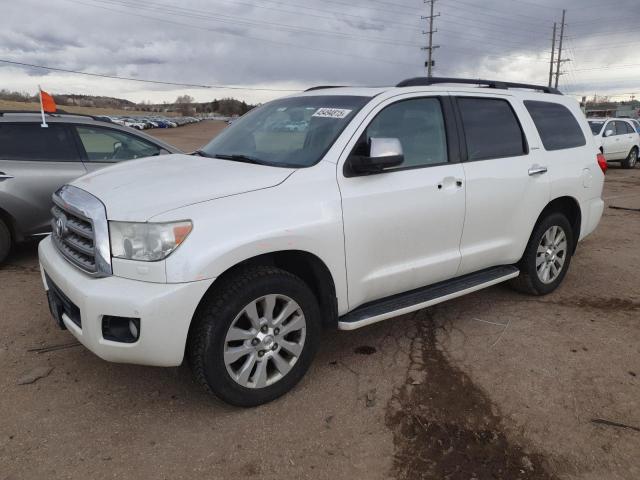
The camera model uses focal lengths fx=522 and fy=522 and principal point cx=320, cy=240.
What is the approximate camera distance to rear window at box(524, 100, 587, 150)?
4.64m

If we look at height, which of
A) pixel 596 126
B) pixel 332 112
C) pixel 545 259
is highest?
pixel 332 112

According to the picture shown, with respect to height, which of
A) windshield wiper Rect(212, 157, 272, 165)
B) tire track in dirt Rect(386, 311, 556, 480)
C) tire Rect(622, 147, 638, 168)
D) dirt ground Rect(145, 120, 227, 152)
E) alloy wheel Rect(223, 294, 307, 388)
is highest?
windshield wiper Rect(212, 157, 272, 165)

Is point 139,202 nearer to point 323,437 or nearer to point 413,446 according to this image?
point 323,437

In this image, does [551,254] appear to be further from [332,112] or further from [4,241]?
[4,241]

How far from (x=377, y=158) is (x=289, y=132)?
82 cm

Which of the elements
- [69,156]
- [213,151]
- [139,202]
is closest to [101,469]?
[139,202]

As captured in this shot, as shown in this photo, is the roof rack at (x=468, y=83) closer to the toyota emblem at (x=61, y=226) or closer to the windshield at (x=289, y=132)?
the windshield at (x=289, y=132)

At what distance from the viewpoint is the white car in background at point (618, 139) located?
1661 cm

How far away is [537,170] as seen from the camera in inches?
174

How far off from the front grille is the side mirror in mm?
1575

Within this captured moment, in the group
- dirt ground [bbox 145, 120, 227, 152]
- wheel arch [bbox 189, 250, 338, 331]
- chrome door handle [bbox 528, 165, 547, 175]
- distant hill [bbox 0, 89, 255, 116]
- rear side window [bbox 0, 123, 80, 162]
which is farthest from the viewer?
distant hill [bbox 0, 89, 255, 116]

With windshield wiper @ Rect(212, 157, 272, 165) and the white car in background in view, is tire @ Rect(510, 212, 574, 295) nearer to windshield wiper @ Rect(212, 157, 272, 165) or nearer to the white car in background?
windshield wiper @ Rect(212, 157, 272, 165)

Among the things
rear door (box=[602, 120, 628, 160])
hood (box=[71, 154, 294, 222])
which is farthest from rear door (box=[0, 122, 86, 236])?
rear door (box=[602, 120, 628, 160])

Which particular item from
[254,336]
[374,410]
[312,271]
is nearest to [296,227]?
[312,271]
